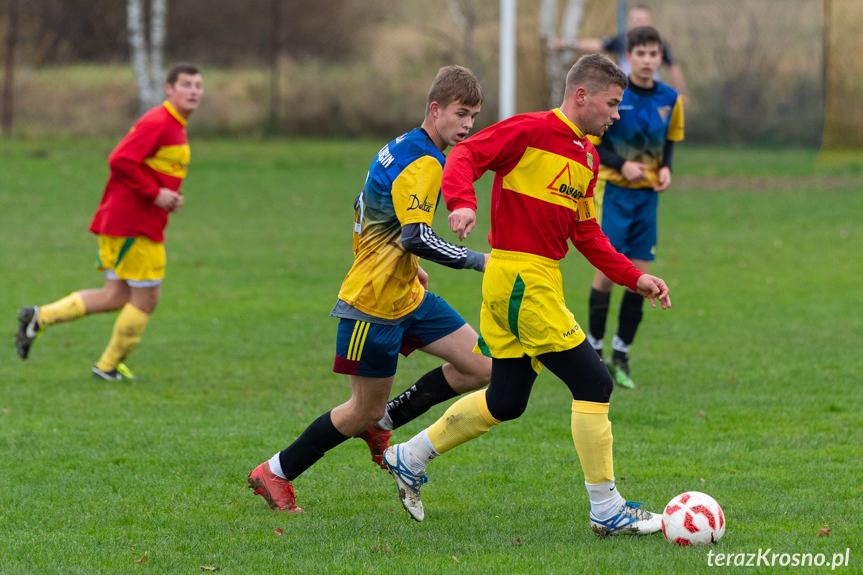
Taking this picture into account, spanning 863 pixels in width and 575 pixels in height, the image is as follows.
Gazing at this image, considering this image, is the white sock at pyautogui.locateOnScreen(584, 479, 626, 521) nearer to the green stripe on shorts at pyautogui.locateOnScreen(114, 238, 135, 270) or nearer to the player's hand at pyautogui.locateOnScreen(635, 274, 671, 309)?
the player's hand at pyautogui.locateOnScreen(635, 274, 671, 309)

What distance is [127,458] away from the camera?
20.2 ft

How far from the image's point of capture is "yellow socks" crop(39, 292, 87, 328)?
27.7 feet

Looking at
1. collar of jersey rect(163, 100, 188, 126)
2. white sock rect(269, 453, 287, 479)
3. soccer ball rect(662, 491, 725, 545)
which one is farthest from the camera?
collar of jersey rect(163, 100, 188, 126)

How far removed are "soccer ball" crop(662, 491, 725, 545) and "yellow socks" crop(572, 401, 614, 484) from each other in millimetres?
294

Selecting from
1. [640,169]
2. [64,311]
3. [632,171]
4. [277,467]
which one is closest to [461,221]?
[277,467]

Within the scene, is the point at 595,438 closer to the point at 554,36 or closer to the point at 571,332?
the point at 571,332

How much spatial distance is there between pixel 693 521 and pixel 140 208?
16.3ft

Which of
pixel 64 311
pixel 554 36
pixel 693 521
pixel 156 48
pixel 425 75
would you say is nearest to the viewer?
pixel 693 521

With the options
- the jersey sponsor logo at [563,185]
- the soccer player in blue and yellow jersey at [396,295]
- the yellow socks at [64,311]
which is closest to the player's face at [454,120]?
the soccer player in blue and yellow jersey at [396,295]

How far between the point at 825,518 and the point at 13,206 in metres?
15.1

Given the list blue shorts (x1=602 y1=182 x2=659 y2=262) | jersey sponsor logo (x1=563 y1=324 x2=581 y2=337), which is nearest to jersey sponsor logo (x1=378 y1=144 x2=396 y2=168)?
jersey sponsor logo (x1=563 y1=324 x2=581 y2=337)

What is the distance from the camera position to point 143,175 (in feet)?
26.5

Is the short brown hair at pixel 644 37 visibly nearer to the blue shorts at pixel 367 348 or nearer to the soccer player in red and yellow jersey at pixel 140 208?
the soccer player in red and yellow jersey at pixel 140 208

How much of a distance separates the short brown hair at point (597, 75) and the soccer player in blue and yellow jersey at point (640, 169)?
3.20 metres
